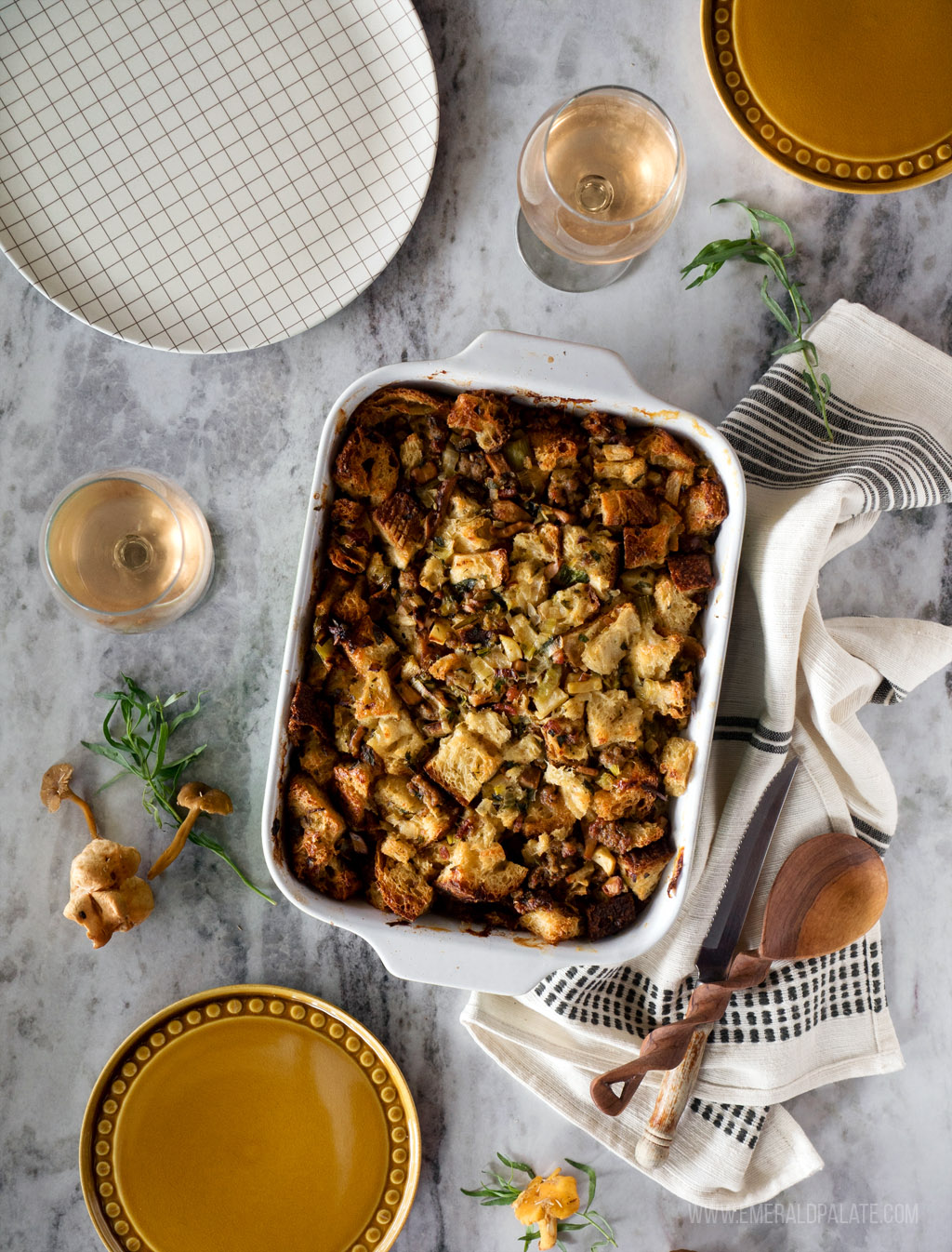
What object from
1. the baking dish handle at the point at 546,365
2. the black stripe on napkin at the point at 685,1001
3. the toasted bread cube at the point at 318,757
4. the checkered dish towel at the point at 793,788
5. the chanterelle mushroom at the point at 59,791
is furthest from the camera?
the chanterelle mushroom at the point at 59,791

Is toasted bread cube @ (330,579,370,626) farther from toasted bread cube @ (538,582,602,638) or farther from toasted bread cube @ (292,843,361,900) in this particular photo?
toasted bread cube @ (292,843,361,900)

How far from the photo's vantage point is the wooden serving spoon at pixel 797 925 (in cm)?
191

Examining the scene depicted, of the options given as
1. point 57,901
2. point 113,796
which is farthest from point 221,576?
point 57,901

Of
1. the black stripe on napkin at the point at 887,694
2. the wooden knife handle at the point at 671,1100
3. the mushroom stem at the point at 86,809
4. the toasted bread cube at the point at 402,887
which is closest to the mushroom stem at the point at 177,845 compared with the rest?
the mushroom stem at the point at 86,809

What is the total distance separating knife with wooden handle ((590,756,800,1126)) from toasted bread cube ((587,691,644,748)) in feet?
1.38

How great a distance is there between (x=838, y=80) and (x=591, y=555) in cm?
121

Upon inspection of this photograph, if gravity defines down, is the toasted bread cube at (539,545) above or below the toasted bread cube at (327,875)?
above

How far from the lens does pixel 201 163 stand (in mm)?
2064

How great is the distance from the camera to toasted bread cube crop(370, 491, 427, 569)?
1773 millimetres

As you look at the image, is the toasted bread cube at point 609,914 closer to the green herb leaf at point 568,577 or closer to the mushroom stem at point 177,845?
the green herb leaf at point 568,577

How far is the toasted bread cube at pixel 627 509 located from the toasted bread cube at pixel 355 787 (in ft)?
2.27

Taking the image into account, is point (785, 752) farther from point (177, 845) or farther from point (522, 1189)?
point (177, 845)

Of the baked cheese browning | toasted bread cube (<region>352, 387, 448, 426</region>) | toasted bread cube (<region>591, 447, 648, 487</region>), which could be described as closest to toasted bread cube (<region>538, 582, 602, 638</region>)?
the baked cheese browning

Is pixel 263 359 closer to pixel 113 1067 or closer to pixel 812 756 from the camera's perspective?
pixel 812 756
